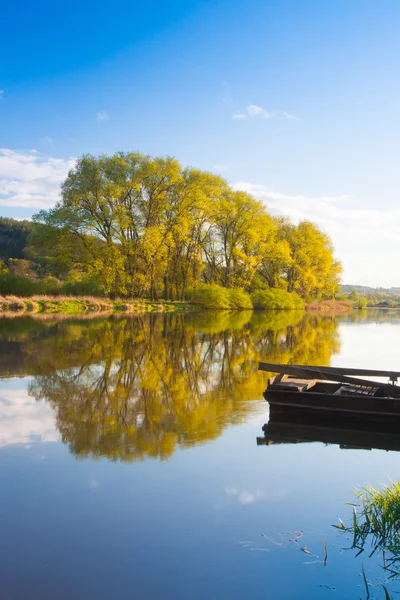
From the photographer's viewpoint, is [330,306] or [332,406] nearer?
[332,406]

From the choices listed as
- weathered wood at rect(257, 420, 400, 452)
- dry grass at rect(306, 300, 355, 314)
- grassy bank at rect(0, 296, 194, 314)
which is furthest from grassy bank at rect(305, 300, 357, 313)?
weathered wood at rect(257, 420, 400, 452)

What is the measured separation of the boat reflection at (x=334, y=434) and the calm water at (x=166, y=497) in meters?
0.27

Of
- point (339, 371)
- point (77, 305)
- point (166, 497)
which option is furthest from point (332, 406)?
point (77, 305)

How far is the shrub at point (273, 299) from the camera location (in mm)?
62469

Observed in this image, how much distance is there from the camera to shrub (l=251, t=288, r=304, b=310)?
6247cm

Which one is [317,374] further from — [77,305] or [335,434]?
[77,305]

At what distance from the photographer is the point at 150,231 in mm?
50188

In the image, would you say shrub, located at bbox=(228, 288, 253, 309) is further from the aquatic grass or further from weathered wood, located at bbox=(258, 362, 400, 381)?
the aquatic grass

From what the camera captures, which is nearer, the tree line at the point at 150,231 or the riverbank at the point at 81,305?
the riverbank at the point at 81,305

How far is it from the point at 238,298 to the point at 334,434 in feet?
165

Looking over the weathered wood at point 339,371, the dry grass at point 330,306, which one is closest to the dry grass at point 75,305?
the dry grass at point 330,306

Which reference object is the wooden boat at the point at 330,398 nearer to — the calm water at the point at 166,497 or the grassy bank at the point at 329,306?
the calm water at the point at 166,497

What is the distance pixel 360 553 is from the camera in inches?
170

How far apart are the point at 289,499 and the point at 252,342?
16.2 m
